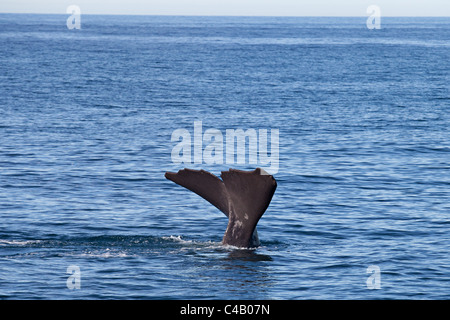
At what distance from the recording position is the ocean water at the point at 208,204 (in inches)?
687

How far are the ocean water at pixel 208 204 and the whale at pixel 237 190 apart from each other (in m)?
0.99

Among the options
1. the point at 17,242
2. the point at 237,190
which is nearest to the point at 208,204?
the point at 17,242

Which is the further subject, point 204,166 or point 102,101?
point 102,101

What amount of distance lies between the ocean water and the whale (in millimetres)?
995

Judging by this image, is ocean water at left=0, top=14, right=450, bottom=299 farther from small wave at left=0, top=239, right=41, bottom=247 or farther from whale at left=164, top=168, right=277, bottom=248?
whale at left=164, top=168, right=277, bottom=248

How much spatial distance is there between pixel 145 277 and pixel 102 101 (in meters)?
43.5

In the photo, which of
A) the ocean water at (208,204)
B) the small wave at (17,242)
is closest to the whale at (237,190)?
the ocean water at (208,204)

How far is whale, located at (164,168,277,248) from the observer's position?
1722cm

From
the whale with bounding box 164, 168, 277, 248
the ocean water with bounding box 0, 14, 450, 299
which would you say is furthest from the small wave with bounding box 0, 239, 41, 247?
the whale with bounding box 164, 168, 277, 248

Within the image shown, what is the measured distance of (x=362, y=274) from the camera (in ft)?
59.5

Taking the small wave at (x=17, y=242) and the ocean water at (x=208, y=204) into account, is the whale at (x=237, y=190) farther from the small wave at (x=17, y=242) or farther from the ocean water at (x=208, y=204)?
the small wave at (x=17, y=242)

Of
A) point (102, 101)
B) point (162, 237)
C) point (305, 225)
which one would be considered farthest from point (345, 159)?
point (102, 101)

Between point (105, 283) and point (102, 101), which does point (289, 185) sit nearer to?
point (105, 283)
